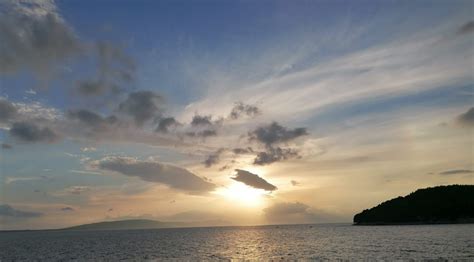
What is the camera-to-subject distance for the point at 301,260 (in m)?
84.1

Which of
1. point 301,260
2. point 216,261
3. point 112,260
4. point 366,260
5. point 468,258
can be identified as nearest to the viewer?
point 468,258

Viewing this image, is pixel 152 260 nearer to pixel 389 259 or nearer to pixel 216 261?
pixel 216 261

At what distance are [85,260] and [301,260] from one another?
61.2 metres

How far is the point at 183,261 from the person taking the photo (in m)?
91.9

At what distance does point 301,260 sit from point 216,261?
21167mm

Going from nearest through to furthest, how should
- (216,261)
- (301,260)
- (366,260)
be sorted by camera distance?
(366,260)
(301,260)
(216,261)

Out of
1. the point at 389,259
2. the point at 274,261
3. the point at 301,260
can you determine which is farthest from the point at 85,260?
the point at 389,259

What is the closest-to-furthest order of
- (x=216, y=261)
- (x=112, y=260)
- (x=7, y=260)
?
(x=216, y=261), (x=112, y=260), (x=7, y=260)

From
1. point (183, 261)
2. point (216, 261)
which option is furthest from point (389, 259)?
point (183, 261)

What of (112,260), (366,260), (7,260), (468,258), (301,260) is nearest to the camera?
(468,258)

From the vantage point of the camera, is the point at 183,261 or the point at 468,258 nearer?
the point at 468,258

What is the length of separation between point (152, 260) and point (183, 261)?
351 inches

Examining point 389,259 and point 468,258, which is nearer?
point 468,258

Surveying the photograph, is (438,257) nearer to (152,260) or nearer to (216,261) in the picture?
(216,261)
